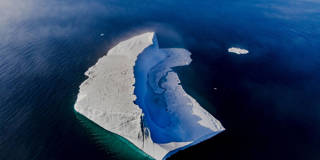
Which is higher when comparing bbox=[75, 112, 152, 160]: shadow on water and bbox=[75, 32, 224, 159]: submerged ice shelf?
bbox=[75, 32, 224, 159]: submerged ice shelf

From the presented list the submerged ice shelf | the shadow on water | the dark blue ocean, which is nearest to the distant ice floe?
the dark blue ocean

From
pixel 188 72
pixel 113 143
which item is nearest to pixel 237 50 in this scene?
pixel 188 72

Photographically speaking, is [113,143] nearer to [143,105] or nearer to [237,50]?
[143,105]

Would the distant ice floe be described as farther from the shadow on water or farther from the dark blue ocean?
the shadow on water

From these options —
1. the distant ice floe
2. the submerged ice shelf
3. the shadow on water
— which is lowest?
the shadow on water

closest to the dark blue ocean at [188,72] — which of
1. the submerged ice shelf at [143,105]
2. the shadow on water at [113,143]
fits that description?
the shadow on water at [113,143]

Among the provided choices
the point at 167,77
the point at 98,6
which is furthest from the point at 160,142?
the point at 98,6

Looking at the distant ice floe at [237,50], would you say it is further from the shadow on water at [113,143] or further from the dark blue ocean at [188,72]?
the shadow on water at [113,143]
